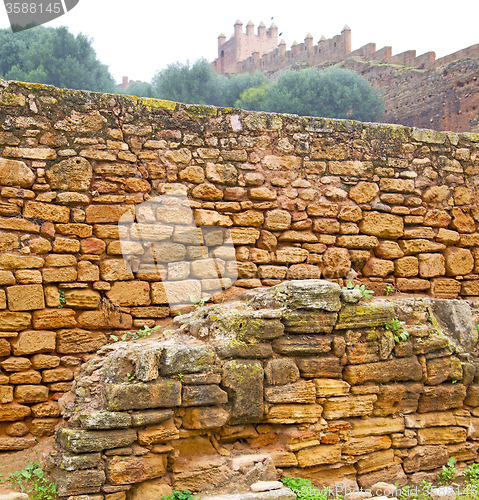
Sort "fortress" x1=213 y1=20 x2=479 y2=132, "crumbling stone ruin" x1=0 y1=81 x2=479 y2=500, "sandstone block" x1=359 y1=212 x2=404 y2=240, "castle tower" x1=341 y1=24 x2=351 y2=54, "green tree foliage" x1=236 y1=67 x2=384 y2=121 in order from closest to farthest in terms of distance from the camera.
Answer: "crumbling stone ruin" x1=0 y1=81 x2=479 y2=500 → "sandstone block" x1=359 y1=212 x2=404 y2=240 → "fortress" x1=213 y1=20 x2=479 y2=132 → "green tree foliage" x1=236 y1=67 x2=384 y2=121 → "castle tower" x1=341 y1=24 x2=351 y2=54

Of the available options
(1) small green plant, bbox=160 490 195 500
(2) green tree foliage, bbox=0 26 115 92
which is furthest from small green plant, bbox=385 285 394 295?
(2) green tree foliage, bbox=0 26 115 92

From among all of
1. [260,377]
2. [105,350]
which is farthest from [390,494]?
[105,350]

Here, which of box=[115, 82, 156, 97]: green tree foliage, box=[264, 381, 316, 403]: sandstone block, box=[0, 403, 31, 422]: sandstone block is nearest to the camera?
box=[264, 381, 316, 403]: sandstone block

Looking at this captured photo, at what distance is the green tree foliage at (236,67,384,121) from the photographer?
25594mm

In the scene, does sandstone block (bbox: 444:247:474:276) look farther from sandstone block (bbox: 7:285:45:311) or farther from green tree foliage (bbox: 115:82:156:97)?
green tree foliage (bbox: 115:82:156:97)

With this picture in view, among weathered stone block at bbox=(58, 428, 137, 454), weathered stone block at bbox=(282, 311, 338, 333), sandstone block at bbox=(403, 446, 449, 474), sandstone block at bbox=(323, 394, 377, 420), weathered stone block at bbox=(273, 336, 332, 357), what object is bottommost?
sandstone block at bbox=(403, 446, 449, 474)

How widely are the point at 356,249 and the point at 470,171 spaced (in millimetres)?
1953

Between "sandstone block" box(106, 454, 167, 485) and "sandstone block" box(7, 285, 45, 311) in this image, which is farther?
"sandstone block" box(7, 285, 45, 311)

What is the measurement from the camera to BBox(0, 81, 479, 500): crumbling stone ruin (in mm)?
3842

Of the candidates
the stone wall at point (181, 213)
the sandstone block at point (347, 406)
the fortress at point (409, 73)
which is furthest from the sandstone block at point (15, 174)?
the fortress at point (409, 73)

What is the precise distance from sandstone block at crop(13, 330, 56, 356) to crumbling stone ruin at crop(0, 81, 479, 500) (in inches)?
0.7

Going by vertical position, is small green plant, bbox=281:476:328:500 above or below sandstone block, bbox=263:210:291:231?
below

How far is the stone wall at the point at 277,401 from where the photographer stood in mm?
3537

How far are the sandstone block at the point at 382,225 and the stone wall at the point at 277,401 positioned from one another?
1320 millimetres
